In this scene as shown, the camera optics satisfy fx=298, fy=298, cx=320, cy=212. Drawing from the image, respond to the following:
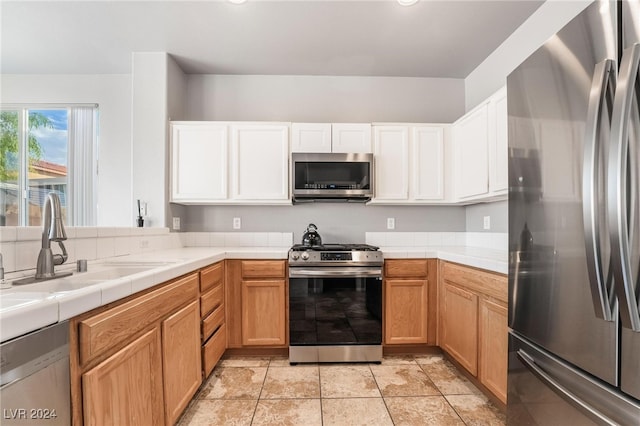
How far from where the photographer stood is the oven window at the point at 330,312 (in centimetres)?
236

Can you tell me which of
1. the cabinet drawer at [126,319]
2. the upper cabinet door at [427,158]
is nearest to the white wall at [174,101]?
the cabinet drawer at [126,319]

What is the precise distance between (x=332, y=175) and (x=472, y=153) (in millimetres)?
1173

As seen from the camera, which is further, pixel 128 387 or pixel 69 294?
pixel 128 387

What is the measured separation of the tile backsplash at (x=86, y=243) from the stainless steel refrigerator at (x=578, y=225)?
214cm

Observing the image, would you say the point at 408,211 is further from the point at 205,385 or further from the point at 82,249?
the point at 82,249

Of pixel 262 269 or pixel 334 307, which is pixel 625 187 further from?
pixel 262 269

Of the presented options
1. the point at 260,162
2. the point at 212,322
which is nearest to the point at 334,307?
the point at 212,322

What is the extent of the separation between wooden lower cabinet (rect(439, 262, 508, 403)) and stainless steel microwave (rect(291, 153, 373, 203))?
977 mm

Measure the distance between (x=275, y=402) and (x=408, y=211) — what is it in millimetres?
2105

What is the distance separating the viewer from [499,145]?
6.77 feet

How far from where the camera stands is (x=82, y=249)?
1.70 metres

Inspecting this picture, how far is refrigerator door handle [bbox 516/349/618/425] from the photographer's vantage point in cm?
89

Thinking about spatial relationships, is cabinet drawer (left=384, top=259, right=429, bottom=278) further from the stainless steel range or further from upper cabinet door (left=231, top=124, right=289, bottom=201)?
upper cabinet door (left=231, top=124, right=289, bottom=201)

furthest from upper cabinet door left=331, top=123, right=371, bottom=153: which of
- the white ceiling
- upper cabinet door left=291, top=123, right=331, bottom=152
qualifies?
the white ceiling
